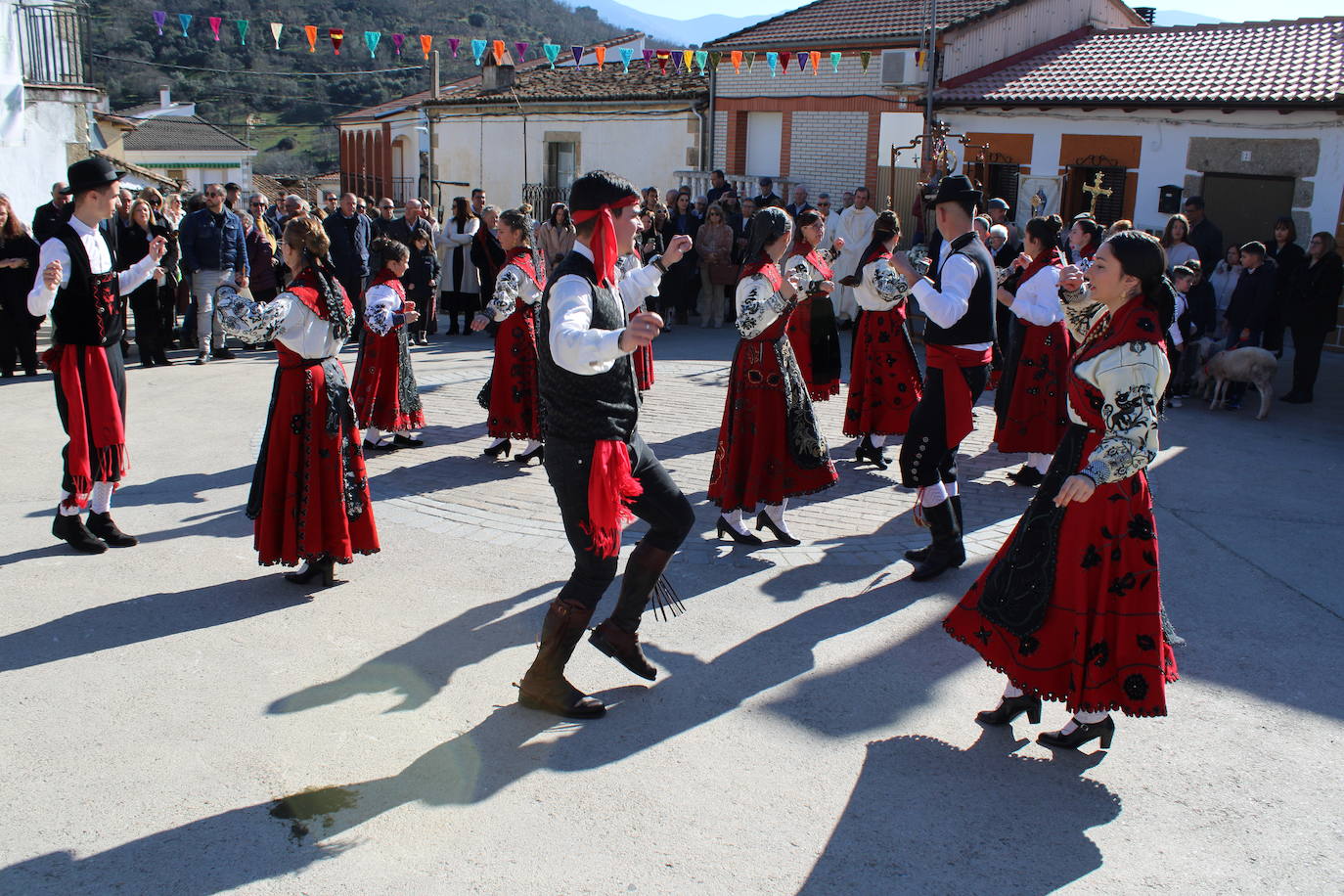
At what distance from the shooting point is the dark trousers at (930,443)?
5.41 m

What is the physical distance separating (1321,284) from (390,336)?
8768 mm

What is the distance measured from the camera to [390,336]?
316 inches

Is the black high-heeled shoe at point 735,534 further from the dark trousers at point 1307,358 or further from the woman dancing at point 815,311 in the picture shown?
the dark trousers at point 1307,358

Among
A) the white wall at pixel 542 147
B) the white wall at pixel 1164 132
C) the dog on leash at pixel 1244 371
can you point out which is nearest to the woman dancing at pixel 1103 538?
the dog on leash at pixel 1244 371

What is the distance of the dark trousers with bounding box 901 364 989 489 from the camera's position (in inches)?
213

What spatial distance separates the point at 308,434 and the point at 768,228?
8.11 feet

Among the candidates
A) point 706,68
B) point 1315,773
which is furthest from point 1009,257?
point 706,68

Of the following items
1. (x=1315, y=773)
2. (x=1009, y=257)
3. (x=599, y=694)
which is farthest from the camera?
(x=1009, y=257)

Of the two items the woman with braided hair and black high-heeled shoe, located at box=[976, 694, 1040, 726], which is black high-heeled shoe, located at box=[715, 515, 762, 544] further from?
black high-heeled shoe, located at box=[976, 694, 1040, 726]

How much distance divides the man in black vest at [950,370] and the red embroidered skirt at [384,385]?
408cm

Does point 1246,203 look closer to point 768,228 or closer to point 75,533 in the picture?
point 768,228

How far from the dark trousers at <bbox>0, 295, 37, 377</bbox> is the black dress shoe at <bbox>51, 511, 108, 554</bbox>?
19.3 ft

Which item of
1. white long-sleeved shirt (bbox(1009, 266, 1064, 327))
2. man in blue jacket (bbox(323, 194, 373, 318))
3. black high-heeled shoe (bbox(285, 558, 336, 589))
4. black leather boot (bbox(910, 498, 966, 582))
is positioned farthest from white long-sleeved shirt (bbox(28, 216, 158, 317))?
man in blue jacket (bbox(323, 194, 373, 318))

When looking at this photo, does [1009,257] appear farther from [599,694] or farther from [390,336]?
[599,694]
